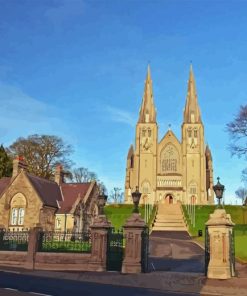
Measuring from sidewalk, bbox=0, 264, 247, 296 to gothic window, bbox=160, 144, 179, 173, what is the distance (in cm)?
8034

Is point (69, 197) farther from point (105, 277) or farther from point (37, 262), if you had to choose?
point (105, 277)

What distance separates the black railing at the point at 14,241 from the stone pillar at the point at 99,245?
502cm

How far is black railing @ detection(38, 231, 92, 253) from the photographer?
2117 cm

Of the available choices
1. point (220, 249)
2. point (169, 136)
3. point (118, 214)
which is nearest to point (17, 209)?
point (118, 214)

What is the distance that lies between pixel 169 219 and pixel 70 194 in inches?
862

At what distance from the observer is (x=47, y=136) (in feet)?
221

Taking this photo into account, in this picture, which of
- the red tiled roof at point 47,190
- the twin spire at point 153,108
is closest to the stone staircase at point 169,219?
the red tiled roof at point 47,190

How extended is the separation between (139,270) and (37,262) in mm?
5785

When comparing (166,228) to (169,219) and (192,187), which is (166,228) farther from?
(192,187)

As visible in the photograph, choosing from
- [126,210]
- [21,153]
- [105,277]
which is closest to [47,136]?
[21,153]

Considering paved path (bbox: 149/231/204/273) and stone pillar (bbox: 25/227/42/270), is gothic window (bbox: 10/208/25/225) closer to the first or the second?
paved path (bbox: 149/231/204/273)

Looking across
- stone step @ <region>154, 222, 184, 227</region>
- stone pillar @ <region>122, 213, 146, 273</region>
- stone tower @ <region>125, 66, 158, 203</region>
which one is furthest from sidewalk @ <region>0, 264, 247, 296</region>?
stone tower @ <region>125, 66, 158, 203</region>

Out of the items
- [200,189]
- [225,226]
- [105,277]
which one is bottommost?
[105,277]

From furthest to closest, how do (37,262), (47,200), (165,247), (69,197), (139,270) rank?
(69,197) < (47,200) < (165,247) < (37,262) < (139,270)
